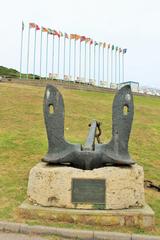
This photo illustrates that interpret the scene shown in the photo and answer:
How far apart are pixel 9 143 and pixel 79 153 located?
18.5 feet

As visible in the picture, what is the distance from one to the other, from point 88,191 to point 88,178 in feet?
0.65

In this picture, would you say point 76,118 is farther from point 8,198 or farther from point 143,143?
point 8,198

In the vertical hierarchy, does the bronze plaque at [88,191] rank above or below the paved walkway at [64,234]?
above

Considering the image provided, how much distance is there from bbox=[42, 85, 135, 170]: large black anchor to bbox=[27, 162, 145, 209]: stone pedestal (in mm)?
218

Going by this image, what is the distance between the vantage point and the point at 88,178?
586 cm

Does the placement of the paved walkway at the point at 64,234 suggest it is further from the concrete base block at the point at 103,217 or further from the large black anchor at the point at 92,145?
the large black anchor at the point at 92,145

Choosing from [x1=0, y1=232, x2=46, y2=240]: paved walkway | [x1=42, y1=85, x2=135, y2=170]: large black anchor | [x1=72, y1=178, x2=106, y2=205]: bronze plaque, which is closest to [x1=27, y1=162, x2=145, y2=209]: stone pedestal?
[x1=72, y1=178, x2=106, y2=205]: bronze plaque

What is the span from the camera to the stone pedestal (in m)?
5.86

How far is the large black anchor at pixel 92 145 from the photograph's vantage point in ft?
20.1

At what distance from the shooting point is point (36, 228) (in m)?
5.43

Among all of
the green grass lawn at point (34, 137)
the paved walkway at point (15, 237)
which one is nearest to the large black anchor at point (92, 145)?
the green grass lawn at point (34, 137)

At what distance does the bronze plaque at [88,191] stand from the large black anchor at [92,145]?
357mm

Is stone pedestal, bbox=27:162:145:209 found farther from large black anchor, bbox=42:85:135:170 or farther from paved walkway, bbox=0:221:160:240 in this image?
paved walkway, bbox=0:221:160:240

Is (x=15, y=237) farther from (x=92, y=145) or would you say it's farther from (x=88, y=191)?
(x=92, y=145)
